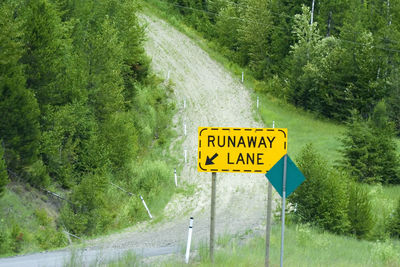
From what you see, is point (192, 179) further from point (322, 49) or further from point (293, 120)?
point (322, 49)

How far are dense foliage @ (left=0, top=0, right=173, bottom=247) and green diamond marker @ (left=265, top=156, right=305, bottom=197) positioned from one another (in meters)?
11.5

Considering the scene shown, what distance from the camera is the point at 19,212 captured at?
21031 millimetres

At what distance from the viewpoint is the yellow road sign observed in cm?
1102

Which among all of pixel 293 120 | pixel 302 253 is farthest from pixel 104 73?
pixel 293 120

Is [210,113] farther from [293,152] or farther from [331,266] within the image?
[331,266]

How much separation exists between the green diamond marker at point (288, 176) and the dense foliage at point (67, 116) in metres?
11.5

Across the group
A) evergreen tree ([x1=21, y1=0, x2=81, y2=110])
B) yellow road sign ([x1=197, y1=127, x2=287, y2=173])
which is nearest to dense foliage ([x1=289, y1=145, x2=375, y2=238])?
yellow road sign ([x1=197, y1=127, x2=287, y2=173])

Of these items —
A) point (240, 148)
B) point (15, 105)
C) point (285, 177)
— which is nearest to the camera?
point (285, 177)

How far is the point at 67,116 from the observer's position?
24.0 m

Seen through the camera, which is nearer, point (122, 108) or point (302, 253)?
point (302, 253)

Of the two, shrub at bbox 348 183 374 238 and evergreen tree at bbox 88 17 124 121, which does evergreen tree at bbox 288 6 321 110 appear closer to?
evergreen tree at bbox 88 17 124 121

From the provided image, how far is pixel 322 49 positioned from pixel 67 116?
25.7 m

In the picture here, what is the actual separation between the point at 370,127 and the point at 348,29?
13.1 metres

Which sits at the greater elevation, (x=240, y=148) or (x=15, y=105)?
(x=240, y=148)
